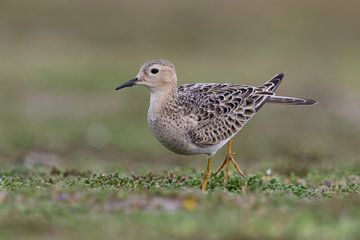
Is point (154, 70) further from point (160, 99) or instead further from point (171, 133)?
point (171, 133)

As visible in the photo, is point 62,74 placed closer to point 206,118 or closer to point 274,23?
point 274,23

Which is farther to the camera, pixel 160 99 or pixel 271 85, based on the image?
pixel 271 85

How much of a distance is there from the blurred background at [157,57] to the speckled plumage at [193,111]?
2402mm

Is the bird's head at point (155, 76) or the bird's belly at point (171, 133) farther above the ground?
the bird's head at point (155, 76)

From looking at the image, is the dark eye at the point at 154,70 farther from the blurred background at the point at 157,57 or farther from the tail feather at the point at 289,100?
the blurred background at the point at 157,57

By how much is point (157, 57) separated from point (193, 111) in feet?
64.0

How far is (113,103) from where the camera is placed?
2478 cm

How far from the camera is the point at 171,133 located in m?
11.4

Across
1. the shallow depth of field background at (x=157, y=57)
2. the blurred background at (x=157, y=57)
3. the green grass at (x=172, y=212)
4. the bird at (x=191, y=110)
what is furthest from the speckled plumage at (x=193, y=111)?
the blurred background at (x=157, y=57)

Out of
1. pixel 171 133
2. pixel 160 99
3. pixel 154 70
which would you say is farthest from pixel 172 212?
pixel 154 70

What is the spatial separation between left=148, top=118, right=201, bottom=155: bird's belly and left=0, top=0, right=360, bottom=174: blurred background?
3298 millimetres

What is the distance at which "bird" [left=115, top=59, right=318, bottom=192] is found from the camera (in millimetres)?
11453

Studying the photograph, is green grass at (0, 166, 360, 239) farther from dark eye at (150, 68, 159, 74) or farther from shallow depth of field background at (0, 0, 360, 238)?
shallow depth of field background at (0, 0, 360, 238)

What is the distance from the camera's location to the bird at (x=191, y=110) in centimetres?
1145
